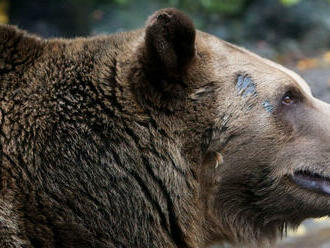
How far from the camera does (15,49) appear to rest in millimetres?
3592

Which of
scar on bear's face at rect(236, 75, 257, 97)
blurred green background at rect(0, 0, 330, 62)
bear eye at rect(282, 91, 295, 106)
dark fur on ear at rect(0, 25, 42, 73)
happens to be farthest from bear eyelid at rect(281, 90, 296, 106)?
blurred green background at rect(0, 0, 330, 62)

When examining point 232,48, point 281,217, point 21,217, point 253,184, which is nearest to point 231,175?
point 253,184

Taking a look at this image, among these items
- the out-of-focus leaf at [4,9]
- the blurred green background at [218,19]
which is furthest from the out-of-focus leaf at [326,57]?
the out-of-focus leaf at [4,9]

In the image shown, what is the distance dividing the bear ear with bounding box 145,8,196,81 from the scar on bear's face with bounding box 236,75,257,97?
0.36 meters

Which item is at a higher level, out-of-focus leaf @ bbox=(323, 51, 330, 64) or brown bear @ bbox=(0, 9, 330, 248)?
out-of-focus leaf @ bbox=(323, 51, 330, 64)

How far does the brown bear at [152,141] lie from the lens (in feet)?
11.1

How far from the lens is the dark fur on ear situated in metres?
3.54

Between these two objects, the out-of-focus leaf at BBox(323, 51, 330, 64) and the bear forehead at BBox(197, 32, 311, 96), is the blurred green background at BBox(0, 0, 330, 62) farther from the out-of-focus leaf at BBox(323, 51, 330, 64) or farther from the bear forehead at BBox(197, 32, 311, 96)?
the bear forehead at BBox(197, 32, 311, 96)

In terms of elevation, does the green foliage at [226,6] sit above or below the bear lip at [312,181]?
above

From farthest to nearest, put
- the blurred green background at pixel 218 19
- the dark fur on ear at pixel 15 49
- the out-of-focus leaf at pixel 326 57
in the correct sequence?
1. the out-of-focus leaf at pixel 326 57
2. the blurred green background at pixel 218 19
3. the dark fur on ear at pixel 15 49

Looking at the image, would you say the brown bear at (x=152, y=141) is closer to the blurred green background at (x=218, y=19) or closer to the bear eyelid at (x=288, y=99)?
the bear eyelid at (x=288, y=99)

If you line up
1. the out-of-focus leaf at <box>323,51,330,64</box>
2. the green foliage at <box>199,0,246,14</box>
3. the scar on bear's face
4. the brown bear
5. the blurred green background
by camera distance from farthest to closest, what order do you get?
the green foliage at <box>199,0,246,14</box> → the out-of-focus leaf at <box>323,51,330,64</box> → the blurred green background → the scar on bear's face → the brown bear

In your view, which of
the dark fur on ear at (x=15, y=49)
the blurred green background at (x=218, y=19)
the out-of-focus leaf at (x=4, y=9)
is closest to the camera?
the dark fur on ear at (x=15, y=49)

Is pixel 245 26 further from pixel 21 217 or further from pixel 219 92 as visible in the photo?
pixel 21 217
